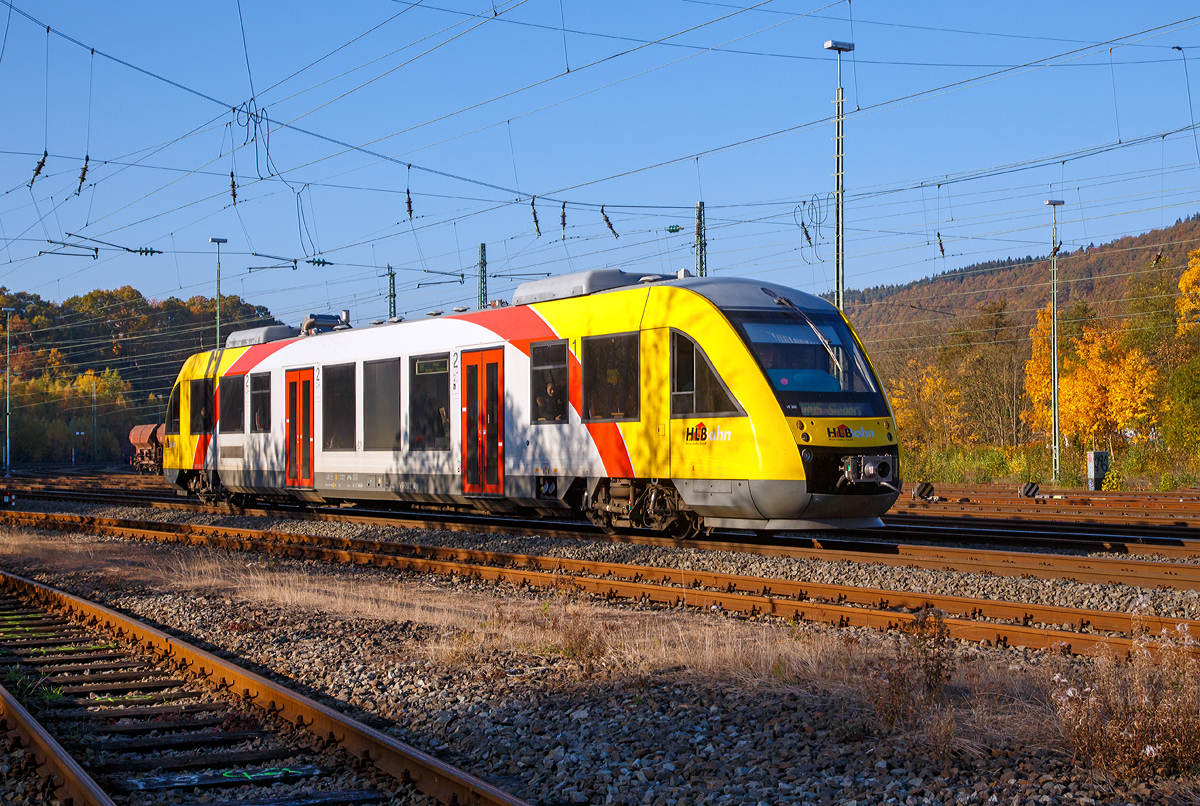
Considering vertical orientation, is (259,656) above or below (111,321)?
below

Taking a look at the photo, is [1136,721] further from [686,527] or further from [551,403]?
[551,403]

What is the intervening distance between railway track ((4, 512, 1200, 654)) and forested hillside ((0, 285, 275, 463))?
245ft

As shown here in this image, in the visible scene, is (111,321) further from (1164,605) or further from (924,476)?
(1164,605)

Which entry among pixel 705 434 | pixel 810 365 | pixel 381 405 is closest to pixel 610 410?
pixel 705 434

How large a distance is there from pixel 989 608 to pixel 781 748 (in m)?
4.62

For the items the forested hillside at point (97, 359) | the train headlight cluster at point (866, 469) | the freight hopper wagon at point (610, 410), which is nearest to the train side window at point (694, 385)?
the freight hopper wagon at point (610, 410)

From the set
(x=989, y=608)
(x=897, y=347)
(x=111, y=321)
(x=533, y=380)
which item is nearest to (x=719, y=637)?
(x=989, y=608)

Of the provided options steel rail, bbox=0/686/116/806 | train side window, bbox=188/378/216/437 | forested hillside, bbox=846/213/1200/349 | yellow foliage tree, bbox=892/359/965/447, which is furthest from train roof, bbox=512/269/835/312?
forested hillside, bbox=846/213/1200/349

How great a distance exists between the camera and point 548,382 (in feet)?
51.9

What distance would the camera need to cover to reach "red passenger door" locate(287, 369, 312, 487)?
21.3 m

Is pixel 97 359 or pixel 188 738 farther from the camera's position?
pixel 97 359

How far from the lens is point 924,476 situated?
107 ft

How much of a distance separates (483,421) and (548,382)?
Result: 1.80 metres

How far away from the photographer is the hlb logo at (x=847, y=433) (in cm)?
1279
